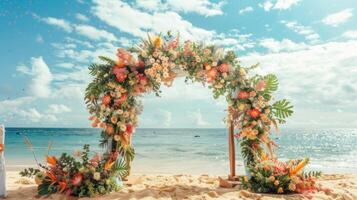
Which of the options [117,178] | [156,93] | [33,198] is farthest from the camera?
[156,93]

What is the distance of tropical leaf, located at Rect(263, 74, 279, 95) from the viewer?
6738mm

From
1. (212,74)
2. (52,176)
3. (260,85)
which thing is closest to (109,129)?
(52,176)

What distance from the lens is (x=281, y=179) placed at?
6121 millimetres

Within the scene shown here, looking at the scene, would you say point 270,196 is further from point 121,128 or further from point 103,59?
point 103,59

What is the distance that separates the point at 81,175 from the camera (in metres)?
5.89

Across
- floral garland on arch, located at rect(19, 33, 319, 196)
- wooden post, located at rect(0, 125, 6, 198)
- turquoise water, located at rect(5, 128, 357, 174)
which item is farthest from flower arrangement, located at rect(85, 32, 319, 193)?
turquoise water, located at rect(5, 128, 357, 174)

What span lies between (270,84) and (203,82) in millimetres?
1230

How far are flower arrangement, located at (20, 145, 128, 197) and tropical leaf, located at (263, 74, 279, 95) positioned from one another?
2.90 metres

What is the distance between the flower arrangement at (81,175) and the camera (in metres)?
5.81

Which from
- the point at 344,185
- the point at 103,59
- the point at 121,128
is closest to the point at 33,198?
the point at 121,128

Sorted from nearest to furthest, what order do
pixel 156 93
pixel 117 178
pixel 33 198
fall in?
pixel 33 198 → pixel 117 178 → pixel 156 93

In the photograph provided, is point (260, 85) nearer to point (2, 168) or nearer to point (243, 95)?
point (243, 95)

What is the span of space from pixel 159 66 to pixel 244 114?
1.78m

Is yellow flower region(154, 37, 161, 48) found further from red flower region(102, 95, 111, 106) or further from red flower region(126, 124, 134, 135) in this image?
red flower region(126, 124, 134, 135)
